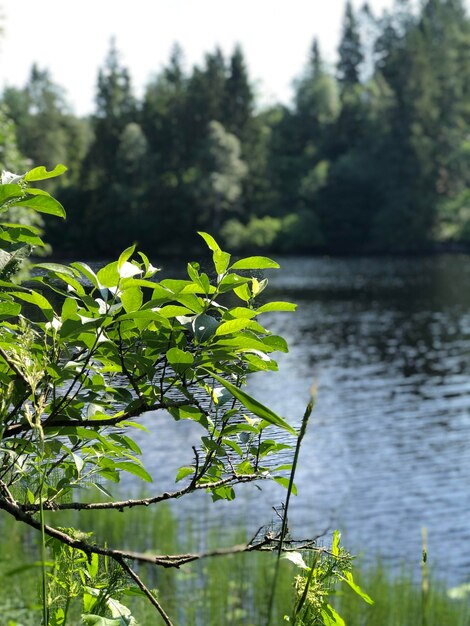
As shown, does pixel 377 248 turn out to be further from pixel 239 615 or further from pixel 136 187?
pixel 239 615

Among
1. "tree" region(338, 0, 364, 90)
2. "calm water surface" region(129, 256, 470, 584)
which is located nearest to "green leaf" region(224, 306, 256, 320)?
"calm water surface" region(129, 256, 470, 584)

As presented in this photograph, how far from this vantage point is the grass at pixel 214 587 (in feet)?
24.5

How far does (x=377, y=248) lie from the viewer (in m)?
70.2

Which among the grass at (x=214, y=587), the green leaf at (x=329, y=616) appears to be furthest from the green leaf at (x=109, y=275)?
the grass at (x=214, y=587)

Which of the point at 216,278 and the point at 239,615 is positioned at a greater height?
the point at 216,278

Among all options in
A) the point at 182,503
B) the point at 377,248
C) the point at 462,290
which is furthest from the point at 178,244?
the point at 182,503

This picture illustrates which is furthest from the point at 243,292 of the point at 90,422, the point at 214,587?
the point at 214,587

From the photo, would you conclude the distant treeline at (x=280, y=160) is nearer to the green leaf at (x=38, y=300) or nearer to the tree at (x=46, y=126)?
the tree at (x=46, y=126)

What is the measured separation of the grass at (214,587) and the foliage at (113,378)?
15.4 ft

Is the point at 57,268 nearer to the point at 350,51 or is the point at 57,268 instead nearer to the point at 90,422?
the point at 90,422

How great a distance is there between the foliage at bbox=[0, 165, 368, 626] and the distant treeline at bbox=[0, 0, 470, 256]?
6519 centimetres

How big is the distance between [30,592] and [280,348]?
6913mm

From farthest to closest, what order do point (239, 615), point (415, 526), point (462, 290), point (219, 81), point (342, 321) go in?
point (219, 81)
point (462, 290)
point (342, 321)
point (415, 526)
point (239, 615)

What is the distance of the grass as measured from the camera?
24.5ft
